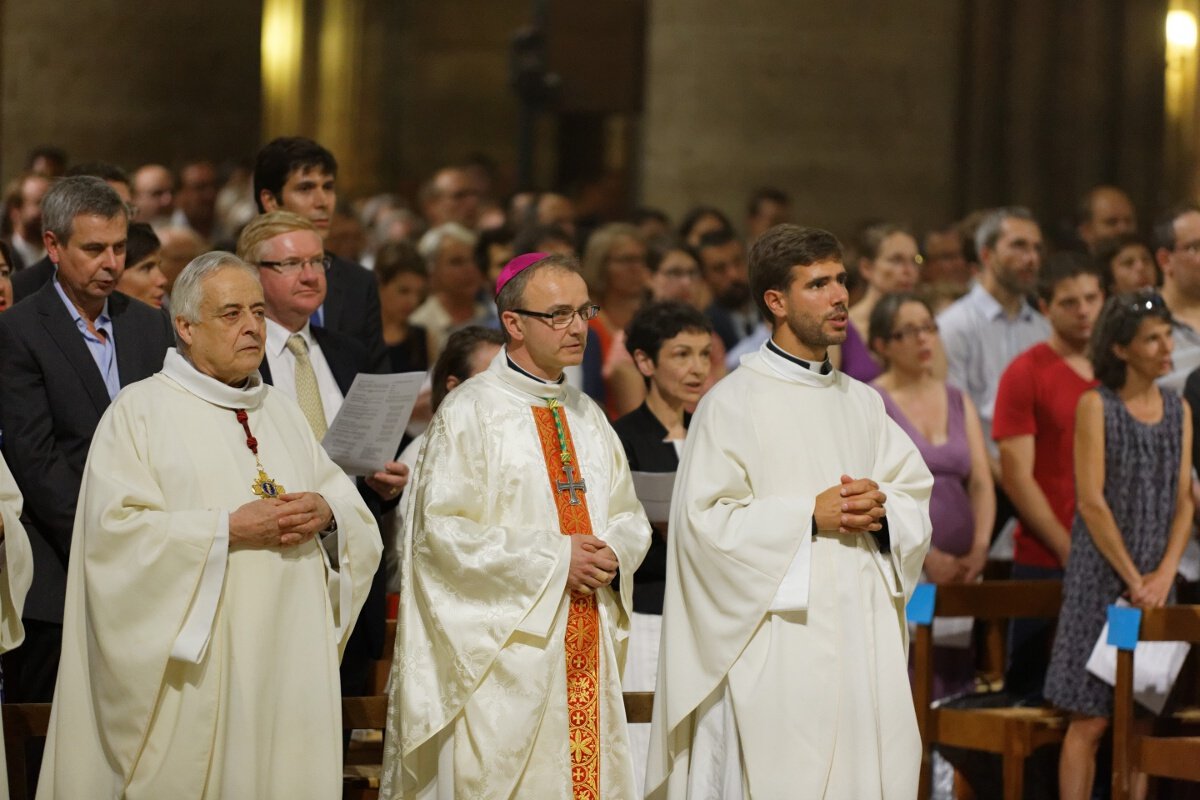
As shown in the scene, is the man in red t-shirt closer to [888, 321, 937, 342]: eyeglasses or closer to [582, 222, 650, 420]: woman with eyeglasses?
[888, 321, 937, 342]: eyeglasses

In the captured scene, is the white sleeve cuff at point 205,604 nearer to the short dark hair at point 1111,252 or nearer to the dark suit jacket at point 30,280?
the dark suit jacket at point 30,280

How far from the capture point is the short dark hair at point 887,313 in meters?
8.29

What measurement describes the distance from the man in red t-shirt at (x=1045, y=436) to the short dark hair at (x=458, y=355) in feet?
7.63

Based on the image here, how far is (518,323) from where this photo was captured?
241 inches

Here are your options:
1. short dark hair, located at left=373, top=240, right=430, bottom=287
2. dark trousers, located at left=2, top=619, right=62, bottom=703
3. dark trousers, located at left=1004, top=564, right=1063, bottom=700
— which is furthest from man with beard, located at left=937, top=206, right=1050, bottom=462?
dark trousers, located at left=2, top=619, right=62, bottom=703

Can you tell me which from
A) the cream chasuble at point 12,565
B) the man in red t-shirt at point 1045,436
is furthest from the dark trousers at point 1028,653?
the cream chasuble at point 12,565

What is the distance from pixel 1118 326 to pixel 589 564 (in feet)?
8.41

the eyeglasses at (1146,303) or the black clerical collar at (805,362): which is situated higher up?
the eyeglasses at (1146,303)

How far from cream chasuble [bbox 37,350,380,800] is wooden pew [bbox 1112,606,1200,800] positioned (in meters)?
2.81

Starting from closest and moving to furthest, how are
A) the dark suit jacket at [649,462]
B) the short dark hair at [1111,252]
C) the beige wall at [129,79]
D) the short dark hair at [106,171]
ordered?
the dark suit jacket at [649,462] → the short dark hair at [106,171] → the short dark hair at [1111,252] → the beige wall at [129,79]

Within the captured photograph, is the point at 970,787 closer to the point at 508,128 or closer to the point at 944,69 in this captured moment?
the point at 944,69

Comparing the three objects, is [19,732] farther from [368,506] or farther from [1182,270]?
[1182,270]

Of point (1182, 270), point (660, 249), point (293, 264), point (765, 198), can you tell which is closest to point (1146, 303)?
point (1182, 270)

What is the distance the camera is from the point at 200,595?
5641 millimetres
